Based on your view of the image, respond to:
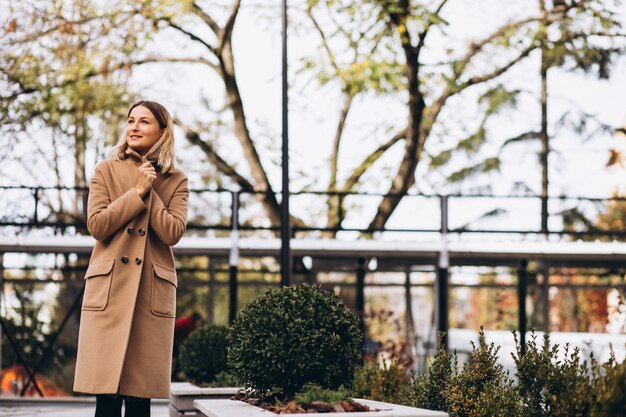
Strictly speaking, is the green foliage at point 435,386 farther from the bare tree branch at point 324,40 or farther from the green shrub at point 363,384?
the bare tree branch at point 324,40

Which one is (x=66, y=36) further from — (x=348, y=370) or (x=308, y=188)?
(x=348, y=370)

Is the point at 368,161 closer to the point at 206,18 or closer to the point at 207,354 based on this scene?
the point at 206,18

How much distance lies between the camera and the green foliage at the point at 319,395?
236 inches

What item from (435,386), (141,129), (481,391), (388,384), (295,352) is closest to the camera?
(141,129)

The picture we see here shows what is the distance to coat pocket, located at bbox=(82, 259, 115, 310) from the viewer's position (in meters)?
4.71

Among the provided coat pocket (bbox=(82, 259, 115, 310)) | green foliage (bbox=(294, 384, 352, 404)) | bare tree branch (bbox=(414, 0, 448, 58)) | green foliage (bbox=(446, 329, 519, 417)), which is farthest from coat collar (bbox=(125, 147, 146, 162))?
bare tree branch (bbox=(414, 0, 448, 58))

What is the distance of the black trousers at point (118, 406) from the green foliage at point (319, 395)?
4.69ft

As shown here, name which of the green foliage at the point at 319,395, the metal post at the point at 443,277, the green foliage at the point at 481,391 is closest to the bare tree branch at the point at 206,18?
the metal post at the point at 443,277

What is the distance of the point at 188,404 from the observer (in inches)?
367

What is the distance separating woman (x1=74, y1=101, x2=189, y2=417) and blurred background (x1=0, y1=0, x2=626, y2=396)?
509 inches

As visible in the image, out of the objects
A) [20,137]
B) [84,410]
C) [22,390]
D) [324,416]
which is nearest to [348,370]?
[324,416]

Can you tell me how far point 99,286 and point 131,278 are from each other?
15cm

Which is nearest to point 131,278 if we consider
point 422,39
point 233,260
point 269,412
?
point 269,412

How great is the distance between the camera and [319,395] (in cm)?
600
